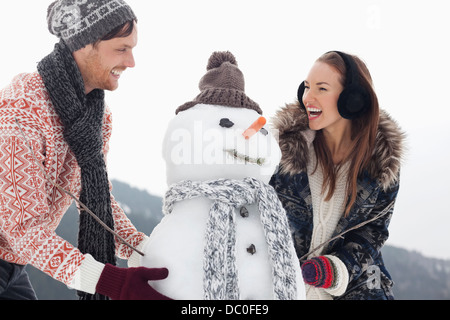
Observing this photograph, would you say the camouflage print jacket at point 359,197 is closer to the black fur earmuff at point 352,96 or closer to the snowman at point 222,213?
the black fur earmuff at point 352,96

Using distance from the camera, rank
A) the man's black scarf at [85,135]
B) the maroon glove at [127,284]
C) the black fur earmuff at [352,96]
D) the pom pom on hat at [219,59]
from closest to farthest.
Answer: the maroon glove at [127,284], the man's black scarf at [85,135], the pom pom on hat at [219,59], the black fur earmuff at [352,96]

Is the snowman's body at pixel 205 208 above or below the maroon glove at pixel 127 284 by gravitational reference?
above

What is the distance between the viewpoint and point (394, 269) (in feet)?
14.1

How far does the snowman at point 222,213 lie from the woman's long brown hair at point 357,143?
393mm

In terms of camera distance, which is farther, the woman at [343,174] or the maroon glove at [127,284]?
the woman at [343,174]

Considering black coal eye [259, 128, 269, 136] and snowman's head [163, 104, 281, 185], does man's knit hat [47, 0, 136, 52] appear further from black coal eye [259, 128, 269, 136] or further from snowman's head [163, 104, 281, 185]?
black coal eye [259, 128, 269, 136]

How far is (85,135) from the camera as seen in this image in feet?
3.43

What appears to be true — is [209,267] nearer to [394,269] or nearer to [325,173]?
[325,173]

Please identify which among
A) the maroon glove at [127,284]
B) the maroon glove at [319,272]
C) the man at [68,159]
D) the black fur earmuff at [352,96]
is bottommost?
the maroon glove at [127,284]

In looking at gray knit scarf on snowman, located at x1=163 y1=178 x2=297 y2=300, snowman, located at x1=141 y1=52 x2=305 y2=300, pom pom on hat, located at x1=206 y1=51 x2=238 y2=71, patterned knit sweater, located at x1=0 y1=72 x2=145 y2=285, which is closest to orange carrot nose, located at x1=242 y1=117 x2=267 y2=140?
snowman, located at x1=141 y1=52 x2=305 y2=300

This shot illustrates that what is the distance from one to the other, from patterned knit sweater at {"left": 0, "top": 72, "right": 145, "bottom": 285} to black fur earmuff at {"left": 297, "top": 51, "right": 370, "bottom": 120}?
0.87 meters

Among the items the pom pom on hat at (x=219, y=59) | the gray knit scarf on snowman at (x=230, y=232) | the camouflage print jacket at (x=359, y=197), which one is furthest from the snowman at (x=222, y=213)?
the camouflage print jacket at (x=359, y=197)

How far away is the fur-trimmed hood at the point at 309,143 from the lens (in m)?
1.39
